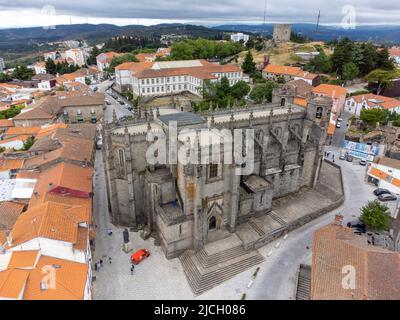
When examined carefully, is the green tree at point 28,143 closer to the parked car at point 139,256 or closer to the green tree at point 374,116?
the parked car at point 139,256

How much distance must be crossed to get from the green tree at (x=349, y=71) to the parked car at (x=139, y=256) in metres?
84.6

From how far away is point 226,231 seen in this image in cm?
3309

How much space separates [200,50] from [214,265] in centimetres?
10825

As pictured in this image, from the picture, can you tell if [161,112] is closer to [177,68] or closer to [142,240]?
[142,240]

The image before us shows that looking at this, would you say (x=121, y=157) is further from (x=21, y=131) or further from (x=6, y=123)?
(x=6, y=123)

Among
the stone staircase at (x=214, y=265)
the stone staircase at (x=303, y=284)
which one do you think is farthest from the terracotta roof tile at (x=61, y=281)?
the stone staircase at (x=303, y=284)

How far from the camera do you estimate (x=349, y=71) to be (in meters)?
88.0

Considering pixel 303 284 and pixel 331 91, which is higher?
pixel 331 91

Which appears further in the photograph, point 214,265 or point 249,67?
point 249,67

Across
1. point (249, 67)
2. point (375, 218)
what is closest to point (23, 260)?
point (375, 218)

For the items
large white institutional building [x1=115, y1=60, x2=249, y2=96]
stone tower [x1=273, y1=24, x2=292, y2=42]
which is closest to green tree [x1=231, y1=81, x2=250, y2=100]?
large white institutional building [x1=115, y1=60, x2=249, y2=96]

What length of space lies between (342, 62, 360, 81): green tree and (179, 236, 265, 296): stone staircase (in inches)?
3075

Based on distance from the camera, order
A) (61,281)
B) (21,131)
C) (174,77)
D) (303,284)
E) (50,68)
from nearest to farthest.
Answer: (61,281) → (303,284) → (21,131) → (174,77) → (50,68)

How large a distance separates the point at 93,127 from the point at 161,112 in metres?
23.2
